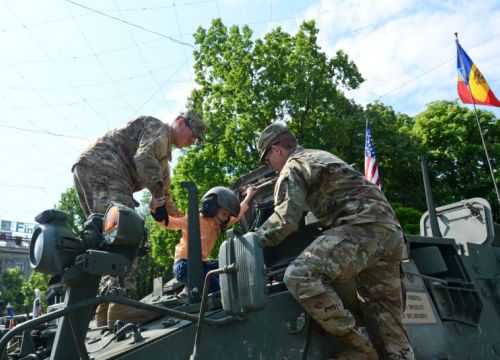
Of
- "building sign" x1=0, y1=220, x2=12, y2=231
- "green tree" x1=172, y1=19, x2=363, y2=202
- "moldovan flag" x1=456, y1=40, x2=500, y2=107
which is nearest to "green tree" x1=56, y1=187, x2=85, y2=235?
"green tree" x1=172, y1=19, x2=363, y2=202

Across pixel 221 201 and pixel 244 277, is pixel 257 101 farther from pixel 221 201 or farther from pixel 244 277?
pixel 244 277

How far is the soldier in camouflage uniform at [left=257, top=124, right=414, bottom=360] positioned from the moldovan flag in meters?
14.2

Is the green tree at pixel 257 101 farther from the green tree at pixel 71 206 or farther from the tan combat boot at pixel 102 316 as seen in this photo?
the green tree at pixel 71 206

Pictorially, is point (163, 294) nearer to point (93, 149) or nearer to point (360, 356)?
point (93, 149)

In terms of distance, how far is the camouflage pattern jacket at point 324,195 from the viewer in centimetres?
298

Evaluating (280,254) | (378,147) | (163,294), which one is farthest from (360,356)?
(378,147)

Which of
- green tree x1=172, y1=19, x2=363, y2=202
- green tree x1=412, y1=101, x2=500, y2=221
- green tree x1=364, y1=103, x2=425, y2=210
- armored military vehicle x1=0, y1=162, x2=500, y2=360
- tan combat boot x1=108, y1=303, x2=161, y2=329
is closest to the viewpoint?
armored military vehicle x1=0, y1=162, x2=500, y2=360

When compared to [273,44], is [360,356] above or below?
below

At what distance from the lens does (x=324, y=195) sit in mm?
3215

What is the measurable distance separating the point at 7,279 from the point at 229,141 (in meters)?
50.5

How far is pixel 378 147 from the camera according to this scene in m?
25.5

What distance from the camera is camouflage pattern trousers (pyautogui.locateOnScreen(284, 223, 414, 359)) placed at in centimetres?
267

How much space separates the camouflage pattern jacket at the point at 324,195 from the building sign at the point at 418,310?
709 millimetres

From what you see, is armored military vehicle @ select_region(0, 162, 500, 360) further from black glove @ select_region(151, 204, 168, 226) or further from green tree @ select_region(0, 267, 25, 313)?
green tree @ select_region(0, 267, 25, 313)
